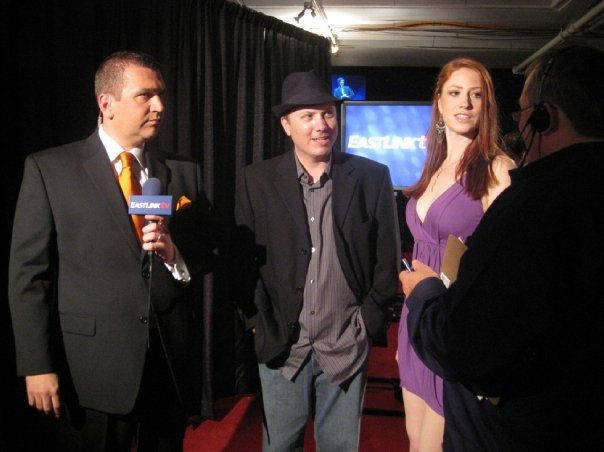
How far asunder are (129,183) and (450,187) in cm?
119

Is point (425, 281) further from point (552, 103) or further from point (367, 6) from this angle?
point (367, 6)

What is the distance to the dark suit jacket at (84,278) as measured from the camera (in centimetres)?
164

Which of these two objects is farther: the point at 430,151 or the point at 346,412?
the point at 430,151

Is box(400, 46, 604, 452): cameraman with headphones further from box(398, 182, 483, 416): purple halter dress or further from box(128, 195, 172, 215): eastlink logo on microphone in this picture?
box(128, 195, 172, 215): eastlink logo on microphone

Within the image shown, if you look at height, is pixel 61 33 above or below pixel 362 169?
above

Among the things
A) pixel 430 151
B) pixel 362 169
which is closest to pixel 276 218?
pixel 362 169

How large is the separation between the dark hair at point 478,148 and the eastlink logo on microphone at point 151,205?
41.5 inches

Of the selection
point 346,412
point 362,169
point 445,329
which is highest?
point 362,169

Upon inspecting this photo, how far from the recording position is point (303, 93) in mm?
1964

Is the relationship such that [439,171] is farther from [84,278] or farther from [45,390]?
[45,390]

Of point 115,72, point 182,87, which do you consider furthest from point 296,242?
point 182,87

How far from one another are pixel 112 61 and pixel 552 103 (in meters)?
1.48

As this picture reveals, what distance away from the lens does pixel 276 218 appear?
193cm

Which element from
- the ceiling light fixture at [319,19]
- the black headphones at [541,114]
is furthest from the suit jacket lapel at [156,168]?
the ceiling light fixture at [319,19]
